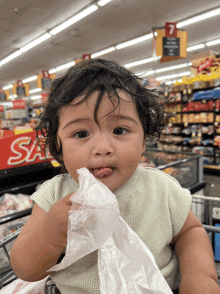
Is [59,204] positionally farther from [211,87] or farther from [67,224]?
[211,87]

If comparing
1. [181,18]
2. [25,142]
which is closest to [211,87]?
[181,18]

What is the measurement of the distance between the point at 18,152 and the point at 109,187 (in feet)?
6.21

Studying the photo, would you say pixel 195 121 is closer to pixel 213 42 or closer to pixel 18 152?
pixel 213 42

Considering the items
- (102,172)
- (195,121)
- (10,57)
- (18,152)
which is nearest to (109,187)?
(102,172)

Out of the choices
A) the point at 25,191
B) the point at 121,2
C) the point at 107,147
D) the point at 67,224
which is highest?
the point at 121,2

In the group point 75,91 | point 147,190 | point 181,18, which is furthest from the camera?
point 181,18

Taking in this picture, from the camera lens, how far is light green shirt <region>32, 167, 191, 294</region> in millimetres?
796

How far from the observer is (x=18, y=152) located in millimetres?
2389

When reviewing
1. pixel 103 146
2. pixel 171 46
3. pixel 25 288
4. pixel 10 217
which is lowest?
pixel 25 288

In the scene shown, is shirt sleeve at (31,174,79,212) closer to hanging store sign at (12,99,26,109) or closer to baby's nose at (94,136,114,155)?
baby's nose at (94,136,114,155)

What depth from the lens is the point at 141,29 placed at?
8.68 metres

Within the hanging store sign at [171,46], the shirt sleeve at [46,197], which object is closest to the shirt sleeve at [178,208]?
the shirt sleeve at [46,197]

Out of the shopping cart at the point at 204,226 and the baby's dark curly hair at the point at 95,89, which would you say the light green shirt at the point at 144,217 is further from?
the shopping cart at the point at 204,226

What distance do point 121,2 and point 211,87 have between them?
3.50 m
